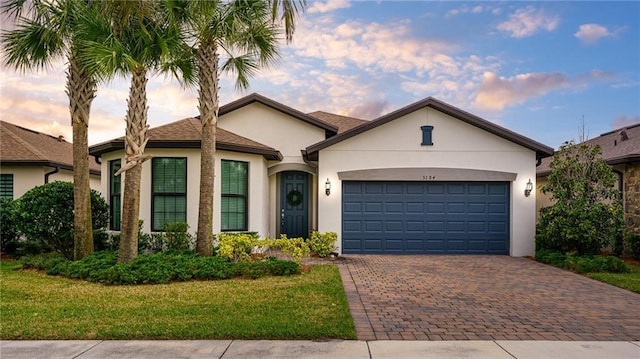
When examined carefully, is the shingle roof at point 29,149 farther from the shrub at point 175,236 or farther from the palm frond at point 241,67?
the palm frond at point 241,67

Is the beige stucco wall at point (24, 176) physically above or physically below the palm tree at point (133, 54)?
below

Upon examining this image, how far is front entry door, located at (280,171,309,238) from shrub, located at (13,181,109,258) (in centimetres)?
648

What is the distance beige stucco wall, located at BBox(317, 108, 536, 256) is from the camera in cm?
1248

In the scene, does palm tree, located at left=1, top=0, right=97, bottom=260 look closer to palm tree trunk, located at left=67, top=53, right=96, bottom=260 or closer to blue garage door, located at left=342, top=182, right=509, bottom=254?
palm tree trunk, located at left=67, top=53, right=96, bottom=260

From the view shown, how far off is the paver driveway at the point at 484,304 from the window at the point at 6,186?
11.5m

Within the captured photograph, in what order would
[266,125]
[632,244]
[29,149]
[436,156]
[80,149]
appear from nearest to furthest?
[80,149]
[632,244]
[436,156]
[29,149]
[266,125]

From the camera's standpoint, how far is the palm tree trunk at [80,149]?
9.45 metres

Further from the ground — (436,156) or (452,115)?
(452,115)

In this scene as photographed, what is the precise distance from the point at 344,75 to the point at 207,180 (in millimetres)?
7236

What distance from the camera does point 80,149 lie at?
9586mm

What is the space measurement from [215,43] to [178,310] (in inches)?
257

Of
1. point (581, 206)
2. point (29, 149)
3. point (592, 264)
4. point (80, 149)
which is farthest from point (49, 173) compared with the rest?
point (581, 206)

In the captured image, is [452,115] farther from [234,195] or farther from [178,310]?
[178,310]

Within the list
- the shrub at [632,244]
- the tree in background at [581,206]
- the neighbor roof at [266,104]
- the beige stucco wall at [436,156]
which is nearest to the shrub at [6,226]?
the neighbor roof at [266,104]
